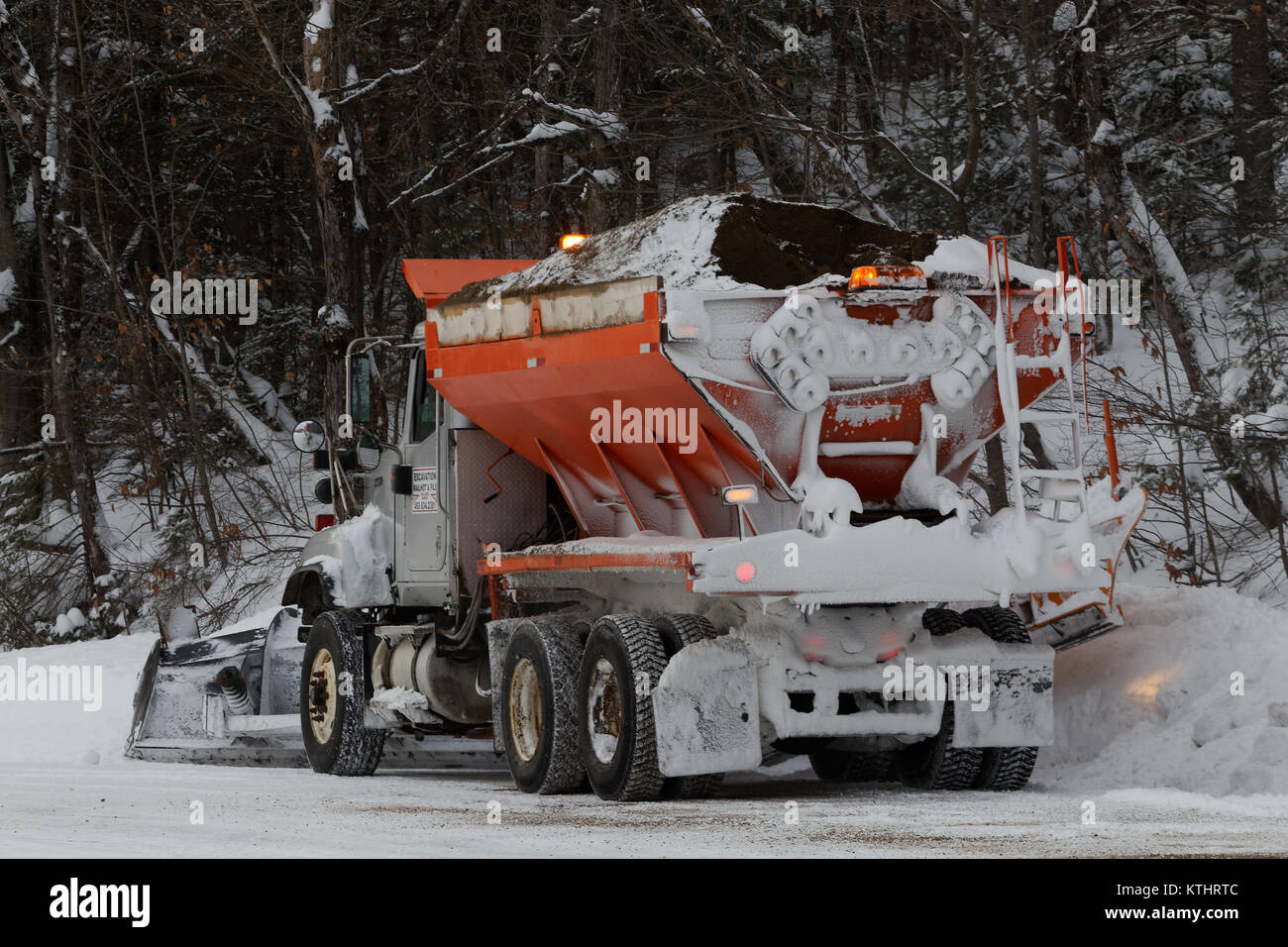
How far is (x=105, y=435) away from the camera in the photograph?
26.5 metres

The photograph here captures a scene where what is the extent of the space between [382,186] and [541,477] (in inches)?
557

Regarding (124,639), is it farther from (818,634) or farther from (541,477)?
(818,634)

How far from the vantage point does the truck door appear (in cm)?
1116

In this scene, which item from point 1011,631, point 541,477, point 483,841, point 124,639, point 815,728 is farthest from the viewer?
point 124,639

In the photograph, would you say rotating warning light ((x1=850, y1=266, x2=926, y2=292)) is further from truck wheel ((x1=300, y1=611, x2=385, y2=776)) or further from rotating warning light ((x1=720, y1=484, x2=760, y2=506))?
truck wheel ((x1=300, y1=611, x2=385, y2=776))

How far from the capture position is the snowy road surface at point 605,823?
6.43m

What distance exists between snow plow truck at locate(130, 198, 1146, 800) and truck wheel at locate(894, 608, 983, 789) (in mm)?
17

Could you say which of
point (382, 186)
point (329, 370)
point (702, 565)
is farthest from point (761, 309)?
point (382, 186)

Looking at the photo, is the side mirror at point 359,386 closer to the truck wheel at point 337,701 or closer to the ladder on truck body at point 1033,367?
the truck wheel at point 337,701

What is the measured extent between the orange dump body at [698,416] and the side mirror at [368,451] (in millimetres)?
1541
